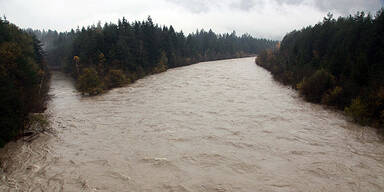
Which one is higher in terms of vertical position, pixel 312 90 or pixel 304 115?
pixel 312 90

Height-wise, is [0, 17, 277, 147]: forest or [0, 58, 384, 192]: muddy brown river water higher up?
[0, 17, 277, 147]: forest

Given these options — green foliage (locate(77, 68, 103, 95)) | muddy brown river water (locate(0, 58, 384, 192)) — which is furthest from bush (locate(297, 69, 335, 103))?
green foliage (locate(77, 68, 103, 95))

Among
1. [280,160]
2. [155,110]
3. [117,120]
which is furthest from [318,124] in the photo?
[117,120]

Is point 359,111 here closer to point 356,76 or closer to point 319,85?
point 356,76

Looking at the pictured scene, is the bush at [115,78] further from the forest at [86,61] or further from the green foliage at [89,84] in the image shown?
the green foliage at [89,84]

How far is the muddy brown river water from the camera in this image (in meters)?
10.5

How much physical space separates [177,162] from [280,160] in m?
5.78

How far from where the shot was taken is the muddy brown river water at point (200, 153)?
10469 mm

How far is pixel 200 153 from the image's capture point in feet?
44.2

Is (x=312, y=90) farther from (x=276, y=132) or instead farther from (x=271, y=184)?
(x=271, y=184)

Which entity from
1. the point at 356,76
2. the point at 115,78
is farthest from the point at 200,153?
the point at 115,78

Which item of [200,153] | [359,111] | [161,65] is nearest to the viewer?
[200,153]

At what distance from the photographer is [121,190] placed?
996 centimetres

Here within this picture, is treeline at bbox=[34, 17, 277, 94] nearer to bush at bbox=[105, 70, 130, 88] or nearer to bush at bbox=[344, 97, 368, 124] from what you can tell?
bush at bbox=[105, 70, 130, 88]
